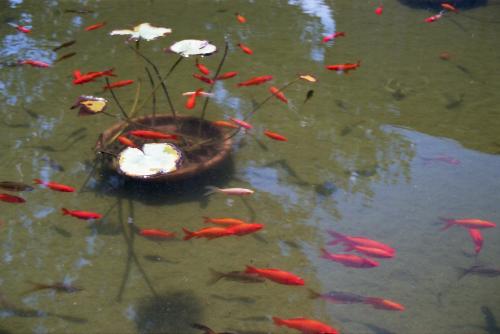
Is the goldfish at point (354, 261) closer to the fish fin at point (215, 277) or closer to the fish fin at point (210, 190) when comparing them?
the fish fin at point (215, 277)

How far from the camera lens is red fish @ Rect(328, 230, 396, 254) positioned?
2.91m

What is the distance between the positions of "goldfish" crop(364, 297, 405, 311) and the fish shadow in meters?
0.91

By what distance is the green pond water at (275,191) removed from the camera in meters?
2.67

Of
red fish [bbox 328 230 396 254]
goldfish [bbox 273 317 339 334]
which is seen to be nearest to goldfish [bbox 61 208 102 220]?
goldfish [bbox 273 317 339 334]

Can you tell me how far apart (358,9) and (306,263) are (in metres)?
5.23

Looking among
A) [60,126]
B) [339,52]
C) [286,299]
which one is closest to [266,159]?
[286,299]

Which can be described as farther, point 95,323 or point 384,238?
point 384,238

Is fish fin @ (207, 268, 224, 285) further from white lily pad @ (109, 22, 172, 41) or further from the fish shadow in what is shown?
white lily pad @ (109, 22, 172, 41)

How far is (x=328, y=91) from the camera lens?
16.1 feet

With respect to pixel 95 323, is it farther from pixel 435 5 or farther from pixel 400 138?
pixel 435 5

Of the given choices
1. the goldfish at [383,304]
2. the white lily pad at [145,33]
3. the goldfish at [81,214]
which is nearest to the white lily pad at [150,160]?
the goldfish at [81,214]

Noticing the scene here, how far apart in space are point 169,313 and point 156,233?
55cm

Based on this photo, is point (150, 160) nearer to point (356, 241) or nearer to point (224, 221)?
point (224, 221)

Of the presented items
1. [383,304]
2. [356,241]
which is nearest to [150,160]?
[356,241]
